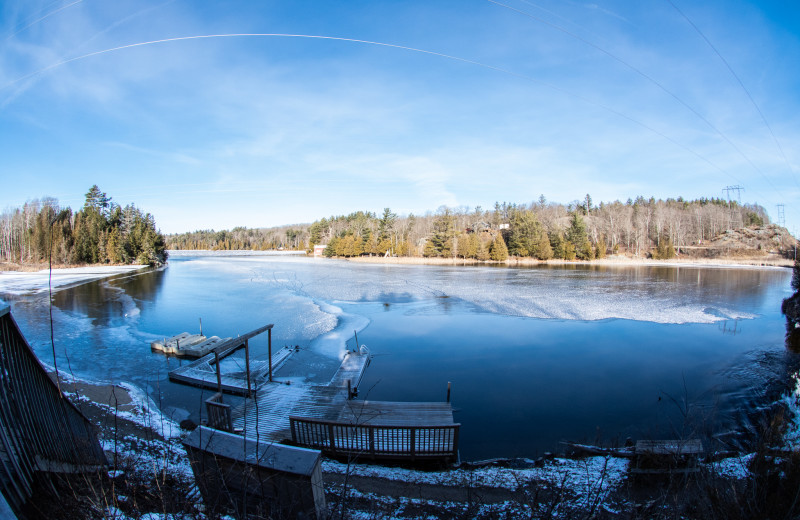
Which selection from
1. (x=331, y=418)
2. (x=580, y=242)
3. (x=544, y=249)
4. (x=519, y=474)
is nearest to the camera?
(x=519, y=474)

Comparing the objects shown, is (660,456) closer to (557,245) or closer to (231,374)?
(231,374)

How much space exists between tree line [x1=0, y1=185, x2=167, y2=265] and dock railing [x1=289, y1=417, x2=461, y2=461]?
58259 millimetres

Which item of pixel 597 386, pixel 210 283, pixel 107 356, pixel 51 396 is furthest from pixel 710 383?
pixel 210 283

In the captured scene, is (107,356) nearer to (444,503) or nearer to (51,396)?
(51,396)

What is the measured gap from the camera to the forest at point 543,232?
229 ft

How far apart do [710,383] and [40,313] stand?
100 ft

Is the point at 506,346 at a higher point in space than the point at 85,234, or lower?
lower

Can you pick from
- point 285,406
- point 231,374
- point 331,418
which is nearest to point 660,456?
point 331,418

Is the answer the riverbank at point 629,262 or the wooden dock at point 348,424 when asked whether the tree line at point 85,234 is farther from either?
the wooden dock at point 348,424

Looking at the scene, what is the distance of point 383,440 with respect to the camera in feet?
24.5

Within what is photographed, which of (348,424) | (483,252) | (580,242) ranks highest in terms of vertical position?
(580,242)

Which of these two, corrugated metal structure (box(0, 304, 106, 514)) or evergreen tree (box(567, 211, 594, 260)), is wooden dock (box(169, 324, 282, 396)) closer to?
corrugated metal structure (box(0, 304, 106, 514))

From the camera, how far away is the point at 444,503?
5.47m

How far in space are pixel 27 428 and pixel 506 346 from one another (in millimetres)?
14403
